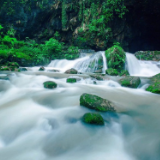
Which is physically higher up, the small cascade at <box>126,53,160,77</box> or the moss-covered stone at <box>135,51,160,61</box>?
the moss-covered stone at <box>135,51,160,61</box>

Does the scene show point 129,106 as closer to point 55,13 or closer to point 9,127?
point 9,127

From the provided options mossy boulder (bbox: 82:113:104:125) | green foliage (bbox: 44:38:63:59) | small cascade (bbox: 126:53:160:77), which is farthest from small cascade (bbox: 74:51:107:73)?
mossy boulder (bbox: 82:113:104:125)

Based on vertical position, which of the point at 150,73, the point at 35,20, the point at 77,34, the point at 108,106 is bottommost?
the point at 150,73

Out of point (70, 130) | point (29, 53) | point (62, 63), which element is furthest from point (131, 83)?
point (29, 53)

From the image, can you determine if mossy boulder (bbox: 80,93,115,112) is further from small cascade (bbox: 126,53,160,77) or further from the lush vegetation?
the lush vegetation

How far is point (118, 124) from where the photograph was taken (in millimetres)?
2721

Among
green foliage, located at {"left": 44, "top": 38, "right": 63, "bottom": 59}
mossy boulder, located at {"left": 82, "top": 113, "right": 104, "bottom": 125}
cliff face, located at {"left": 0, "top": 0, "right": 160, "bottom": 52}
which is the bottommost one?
mossy boulder, located at {"left": 82, "top": 113, "right": 104, "bottom": 125}

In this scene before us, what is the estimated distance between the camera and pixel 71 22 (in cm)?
1591

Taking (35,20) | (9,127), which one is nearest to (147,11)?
(35,20)

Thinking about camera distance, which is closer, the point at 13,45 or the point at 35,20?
the point at 13,45

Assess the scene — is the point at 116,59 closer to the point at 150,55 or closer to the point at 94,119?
the point at 150,55

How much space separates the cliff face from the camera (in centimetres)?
1460

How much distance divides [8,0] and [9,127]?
1646 centimetres

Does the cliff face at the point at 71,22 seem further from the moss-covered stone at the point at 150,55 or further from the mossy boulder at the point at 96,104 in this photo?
the mossy boulder at the point at 96,104
